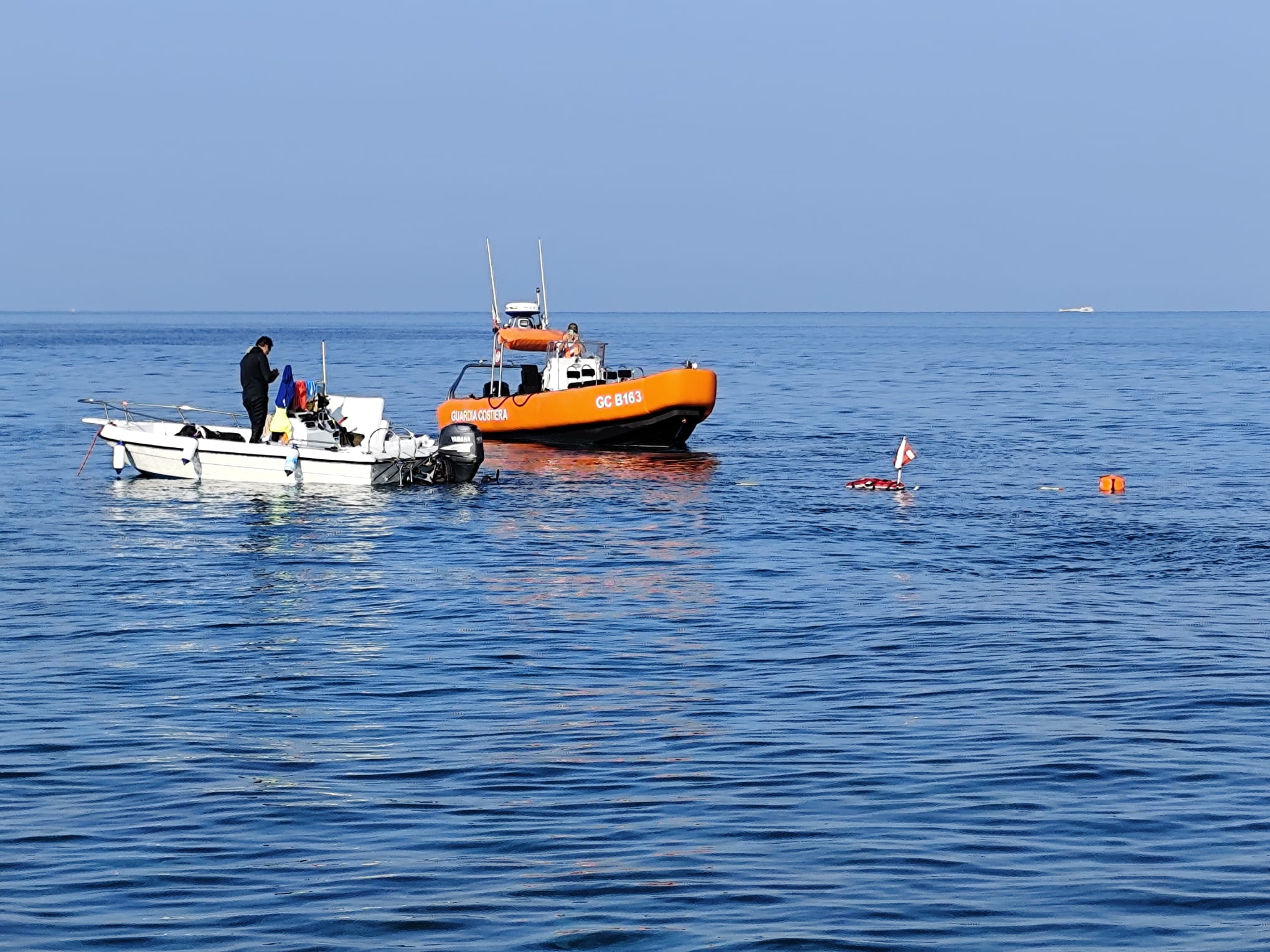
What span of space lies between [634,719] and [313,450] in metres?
15.2

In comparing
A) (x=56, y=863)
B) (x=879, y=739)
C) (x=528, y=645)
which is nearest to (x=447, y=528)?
(x=528, y=645)

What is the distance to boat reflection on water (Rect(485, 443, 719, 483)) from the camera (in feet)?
97.2

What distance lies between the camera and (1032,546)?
1994cm

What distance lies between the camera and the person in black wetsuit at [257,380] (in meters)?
24.3

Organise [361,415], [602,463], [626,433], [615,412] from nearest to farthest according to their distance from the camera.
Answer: [361,415], [602,463], [615,412], [626,433]

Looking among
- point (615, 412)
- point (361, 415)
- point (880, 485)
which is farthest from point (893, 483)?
point (361, 415)

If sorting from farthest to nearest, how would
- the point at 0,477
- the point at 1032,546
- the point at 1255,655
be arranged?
the point at 0,477
the point at 1032,546
the point at 1255,655

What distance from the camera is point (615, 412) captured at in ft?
107

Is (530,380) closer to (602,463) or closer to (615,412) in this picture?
(615,412)

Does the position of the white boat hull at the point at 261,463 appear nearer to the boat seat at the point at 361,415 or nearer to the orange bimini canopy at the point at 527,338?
the boat seat at the point at 361,415

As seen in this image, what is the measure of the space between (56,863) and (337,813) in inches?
55.0

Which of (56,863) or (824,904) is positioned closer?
(824,904)

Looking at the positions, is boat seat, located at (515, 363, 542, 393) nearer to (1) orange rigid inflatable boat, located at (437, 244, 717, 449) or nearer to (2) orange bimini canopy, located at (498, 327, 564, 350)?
(1) orange rigid inflatable boat, located at (437, 244, 717, 449)

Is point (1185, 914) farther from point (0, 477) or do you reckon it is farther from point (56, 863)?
point (0, 477)
